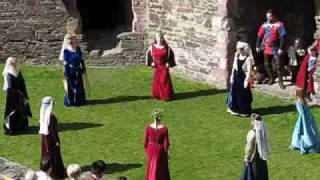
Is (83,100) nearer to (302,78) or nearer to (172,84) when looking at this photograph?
(172,84)

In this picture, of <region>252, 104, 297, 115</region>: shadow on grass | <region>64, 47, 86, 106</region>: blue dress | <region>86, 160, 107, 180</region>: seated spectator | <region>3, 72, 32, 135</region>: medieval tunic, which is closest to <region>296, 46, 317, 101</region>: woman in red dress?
<region>252, 104, 297, 115</region>: shadow on grass

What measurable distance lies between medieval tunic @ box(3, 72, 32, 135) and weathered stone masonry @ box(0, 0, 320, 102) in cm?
450

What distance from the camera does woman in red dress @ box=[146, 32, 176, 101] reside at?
1783cm

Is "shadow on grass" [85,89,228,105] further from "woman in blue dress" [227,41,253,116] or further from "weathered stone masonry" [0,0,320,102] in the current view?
"woman in blue dress" [227,41,253,116]

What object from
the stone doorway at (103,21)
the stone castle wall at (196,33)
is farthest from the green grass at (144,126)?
the stone doorway at (103,21)

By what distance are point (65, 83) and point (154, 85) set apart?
174 centimetres

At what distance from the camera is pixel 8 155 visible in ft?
49.6

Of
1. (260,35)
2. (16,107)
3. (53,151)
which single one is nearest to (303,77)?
(260,35)

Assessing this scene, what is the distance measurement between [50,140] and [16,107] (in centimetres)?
237

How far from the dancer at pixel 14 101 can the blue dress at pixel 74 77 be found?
1514mm

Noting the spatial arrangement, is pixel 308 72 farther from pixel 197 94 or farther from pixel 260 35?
pixel 197 94

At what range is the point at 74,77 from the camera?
696 inches

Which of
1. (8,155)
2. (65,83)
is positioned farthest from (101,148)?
(65,83)

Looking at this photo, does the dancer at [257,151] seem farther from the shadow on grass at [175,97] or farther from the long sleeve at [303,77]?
the shadow on grass at [175,97]
